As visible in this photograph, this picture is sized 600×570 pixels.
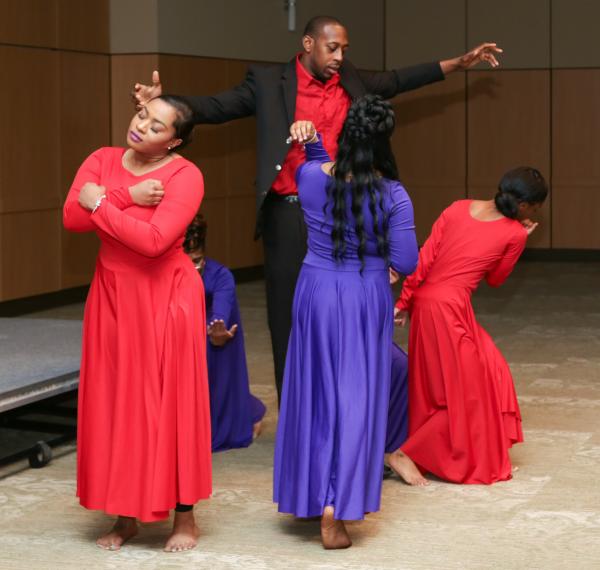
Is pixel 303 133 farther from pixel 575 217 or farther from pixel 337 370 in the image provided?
pixel 575 217

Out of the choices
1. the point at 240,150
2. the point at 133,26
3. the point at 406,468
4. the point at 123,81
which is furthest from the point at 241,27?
the point at 406,468

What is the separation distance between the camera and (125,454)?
11.8 feet

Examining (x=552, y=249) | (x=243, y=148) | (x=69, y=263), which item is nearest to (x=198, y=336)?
(x=69, y=263)

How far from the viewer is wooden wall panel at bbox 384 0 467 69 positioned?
13.8 meters

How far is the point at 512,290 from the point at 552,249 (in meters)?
3.19

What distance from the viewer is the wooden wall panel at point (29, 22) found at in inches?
346

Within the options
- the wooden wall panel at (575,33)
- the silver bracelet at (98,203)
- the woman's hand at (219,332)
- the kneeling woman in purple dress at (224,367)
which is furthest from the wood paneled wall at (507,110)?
the silver bracelet at (98,203)

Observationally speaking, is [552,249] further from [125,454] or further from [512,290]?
[125,454]

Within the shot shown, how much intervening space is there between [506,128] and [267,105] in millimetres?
9352

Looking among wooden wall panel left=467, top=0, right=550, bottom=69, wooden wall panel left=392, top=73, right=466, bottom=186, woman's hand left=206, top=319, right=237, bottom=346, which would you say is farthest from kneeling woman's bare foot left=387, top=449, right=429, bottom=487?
wooden wall panel left=467, top=0, right=550, bottom=69

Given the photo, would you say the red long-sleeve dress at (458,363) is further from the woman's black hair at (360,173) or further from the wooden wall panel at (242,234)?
the wooden wall panel at (242,234)

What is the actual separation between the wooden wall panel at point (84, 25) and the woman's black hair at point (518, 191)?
18.1 ft

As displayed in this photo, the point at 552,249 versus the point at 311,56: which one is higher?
the point at 311,56

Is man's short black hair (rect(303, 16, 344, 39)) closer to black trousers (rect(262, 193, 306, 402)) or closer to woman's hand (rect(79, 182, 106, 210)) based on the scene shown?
black trousers (rect(262, 193, 306, 402))
